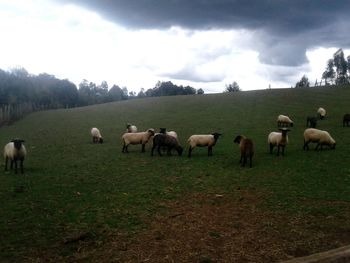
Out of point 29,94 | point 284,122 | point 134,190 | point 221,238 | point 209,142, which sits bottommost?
point 221,238

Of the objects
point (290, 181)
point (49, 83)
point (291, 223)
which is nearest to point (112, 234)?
point (291, 223)

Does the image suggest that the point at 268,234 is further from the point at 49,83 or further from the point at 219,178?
the point at 49,83

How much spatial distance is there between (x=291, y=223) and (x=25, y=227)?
8.17 metres

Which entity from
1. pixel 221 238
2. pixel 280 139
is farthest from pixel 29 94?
pixel 221 238

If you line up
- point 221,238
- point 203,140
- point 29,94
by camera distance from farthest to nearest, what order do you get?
point 29,94 < point 203,140 < point 221,238

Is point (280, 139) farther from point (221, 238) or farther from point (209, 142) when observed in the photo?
point (221, 238)

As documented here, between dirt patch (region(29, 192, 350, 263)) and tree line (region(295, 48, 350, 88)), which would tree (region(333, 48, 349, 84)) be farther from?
dirt patch (region(29, 192, 350, 263))

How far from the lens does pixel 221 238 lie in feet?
35.6

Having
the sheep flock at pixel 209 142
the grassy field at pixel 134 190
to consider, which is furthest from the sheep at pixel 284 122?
the sheep flock at pixel 209 142

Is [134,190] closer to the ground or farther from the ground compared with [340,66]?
closer to the ground

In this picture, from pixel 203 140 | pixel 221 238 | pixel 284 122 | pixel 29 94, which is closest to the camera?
pixel 221 238

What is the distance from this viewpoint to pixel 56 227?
38.0 ft

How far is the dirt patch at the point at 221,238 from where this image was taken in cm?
973

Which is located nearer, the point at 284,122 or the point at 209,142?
the point at 209,142
